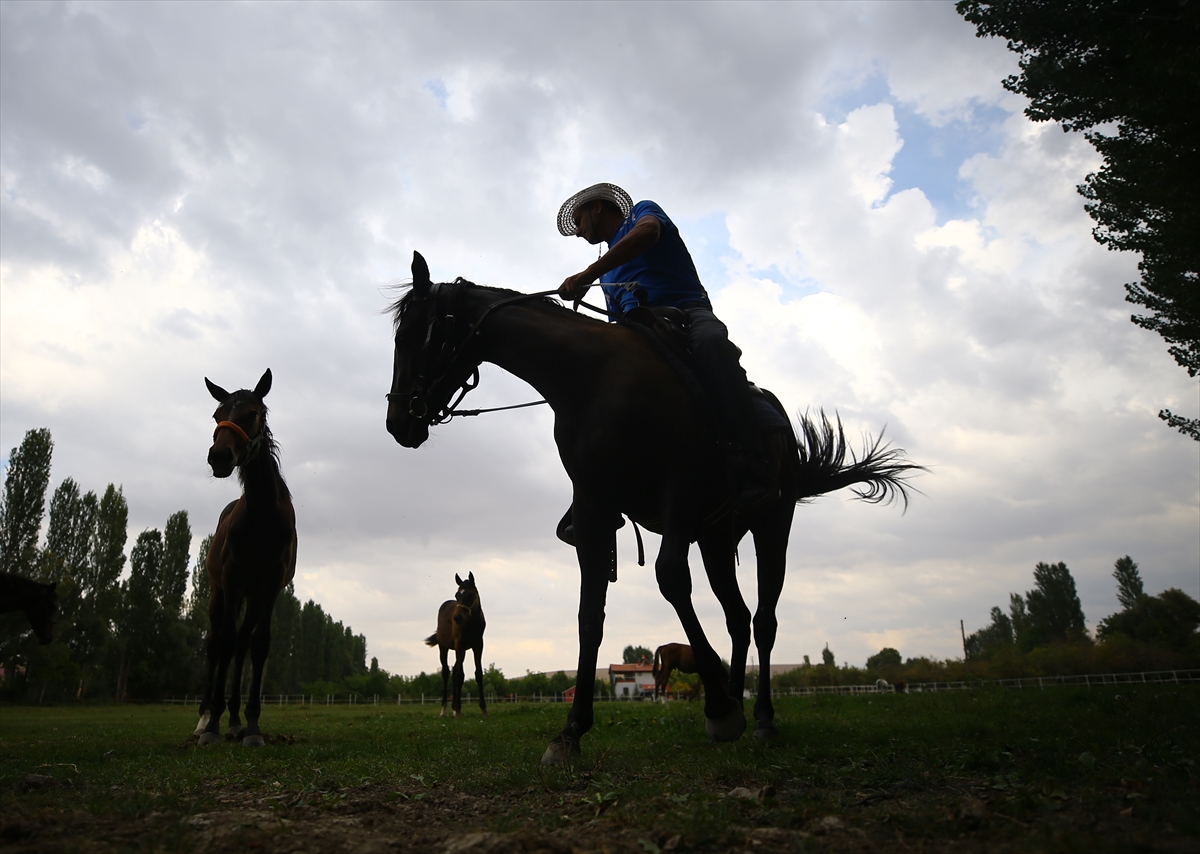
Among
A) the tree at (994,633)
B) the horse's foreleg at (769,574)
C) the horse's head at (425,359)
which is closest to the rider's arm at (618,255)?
the horse's head at (425,359)

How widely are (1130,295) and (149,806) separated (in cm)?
1806

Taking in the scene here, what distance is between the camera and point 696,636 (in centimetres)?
475

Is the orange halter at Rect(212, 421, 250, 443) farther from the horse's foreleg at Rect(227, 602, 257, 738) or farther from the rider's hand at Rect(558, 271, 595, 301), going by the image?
the rider's hand at Rect(558, 271, 595, 301)

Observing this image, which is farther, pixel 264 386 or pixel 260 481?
pixel 264 386

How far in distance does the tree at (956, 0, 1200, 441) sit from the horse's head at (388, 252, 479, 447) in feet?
29.6

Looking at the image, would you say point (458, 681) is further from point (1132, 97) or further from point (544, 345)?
point (1132, 97)

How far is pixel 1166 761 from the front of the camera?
324 cm

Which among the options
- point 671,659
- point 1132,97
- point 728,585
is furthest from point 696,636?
point 671,659

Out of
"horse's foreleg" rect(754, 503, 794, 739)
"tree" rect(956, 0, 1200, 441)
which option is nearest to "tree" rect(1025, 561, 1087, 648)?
"tree" rect(956, 0, 1200, 441)

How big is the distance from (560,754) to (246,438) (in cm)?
502

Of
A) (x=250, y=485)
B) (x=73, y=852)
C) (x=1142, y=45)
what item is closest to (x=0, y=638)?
(x=250, y=485)

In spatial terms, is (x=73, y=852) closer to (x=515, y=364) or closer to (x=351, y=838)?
(x=351, y=838)

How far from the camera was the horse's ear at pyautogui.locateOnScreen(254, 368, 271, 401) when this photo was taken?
8.01 meters

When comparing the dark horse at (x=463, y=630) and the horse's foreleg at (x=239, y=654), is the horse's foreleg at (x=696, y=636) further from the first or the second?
the dark horse at (x=463, y=630)
